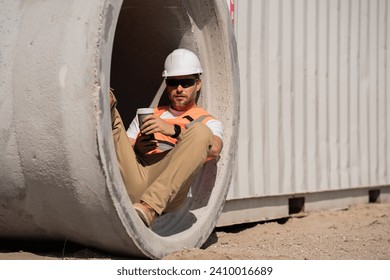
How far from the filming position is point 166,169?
5012mm

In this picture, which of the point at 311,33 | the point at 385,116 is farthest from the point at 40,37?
the point at 385,116

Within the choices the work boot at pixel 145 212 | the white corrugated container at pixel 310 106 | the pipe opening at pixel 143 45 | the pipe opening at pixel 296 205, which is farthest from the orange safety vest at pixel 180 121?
the pipe opening at pixel 296 205

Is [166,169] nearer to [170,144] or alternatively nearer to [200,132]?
[200,132]

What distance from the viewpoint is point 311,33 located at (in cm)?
798

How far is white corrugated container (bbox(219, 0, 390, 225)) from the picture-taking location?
7.18 metres

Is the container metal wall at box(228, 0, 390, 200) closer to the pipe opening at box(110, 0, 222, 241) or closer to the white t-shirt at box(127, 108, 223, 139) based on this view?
the pipe opening at box(110, 0, 222, 241)

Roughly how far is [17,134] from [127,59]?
6.34 feet

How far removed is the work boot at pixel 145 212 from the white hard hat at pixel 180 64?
1.09 meters

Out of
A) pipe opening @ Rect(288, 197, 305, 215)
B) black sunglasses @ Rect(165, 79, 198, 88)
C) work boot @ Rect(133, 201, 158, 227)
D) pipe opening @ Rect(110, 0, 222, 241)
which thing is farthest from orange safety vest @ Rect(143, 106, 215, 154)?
pipe opening @ Rect(288, 197, 305, 215)

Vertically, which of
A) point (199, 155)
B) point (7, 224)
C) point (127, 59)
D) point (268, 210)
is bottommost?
point (268, 210)

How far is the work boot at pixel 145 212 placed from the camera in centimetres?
482

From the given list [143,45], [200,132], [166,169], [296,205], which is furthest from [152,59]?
[296,205]

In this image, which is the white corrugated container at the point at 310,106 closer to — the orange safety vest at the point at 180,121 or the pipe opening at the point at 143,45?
the pipe opening at the point at 143,45
